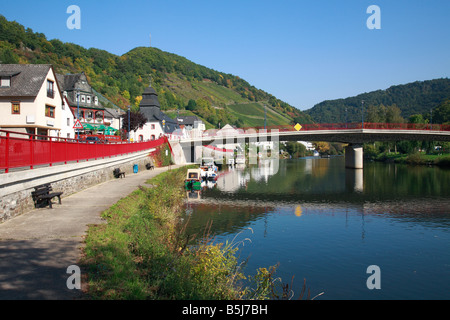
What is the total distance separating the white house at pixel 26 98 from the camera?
124 ft

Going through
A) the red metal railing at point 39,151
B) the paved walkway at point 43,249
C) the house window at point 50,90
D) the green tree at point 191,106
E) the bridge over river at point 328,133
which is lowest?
the paved walkway at point 43,249

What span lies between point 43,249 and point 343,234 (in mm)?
17022

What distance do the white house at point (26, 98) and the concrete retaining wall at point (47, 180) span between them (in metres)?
14.9

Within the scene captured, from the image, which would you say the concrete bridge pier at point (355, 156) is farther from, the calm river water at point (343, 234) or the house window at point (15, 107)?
the house window at point (15, 107)

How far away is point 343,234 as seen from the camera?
21469 mm

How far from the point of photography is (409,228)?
2275 cm

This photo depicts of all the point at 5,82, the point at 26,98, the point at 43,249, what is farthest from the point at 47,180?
the point at 5,82

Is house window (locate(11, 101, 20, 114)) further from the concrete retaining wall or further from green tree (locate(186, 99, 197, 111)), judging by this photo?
green tree (locate(186, 99, 197, 111))

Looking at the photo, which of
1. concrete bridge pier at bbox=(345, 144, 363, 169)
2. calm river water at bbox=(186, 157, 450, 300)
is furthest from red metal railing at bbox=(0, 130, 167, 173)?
concrete bridge pier at bbox=(345, 144, 363, 169)

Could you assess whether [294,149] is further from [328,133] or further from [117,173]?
[117,173]

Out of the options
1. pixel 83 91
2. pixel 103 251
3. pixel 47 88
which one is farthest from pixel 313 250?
pixel 83 91

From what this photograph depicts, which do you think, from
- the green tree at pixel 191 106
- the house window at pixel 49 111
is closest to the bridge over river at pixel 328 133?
the house window at pixel 49 111
